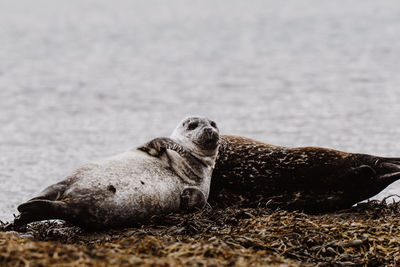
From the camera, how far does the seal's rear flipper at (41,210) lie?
524 cm

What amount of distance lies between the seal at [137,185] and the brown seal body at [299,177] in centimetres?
26

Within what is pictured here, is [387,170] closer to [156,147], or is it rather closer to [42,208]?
[156,147]

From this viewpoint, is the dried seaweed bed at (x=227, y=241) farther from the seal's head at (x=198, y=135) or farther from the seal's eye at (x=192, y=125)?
the seal's eye at (x=192, y=125)

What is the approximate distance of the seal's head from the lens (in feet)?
21.0

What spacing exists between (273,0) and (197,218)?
4242 cm

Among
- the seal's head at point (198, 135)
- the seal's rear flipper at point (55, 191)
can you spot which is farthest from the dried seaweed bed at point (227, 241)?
the seal's head at point (198, 135)

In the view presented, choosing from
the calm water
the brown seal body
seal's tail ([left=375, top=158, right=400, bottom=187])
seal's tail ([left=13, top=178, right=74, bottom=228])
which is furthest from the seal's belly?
seal's tail ([left=375, top=158, right=400, bottom=187])

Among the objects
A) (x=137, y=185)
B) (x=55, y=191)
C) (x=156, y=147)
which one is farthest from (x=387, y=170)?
(x=55, y=191)

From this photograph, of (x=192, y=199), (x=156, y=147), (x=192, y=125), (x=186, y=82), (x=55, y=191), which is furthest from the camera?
(x=186, y=82)

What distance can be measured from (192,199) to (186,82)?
1155cm

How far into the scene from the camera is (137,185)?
5727 mm

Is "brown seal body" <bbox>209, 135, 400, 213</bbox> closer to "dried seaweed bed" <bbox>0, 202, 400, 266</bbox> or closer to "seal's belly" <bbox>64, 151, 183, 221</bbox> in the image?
"dried seaweed bed" <bbox>0, 202, 400, 266</bbox>

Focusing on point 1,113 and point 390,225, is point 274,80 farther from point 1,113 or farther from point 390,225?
point 390,225

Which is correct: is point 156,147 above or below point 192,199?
above
